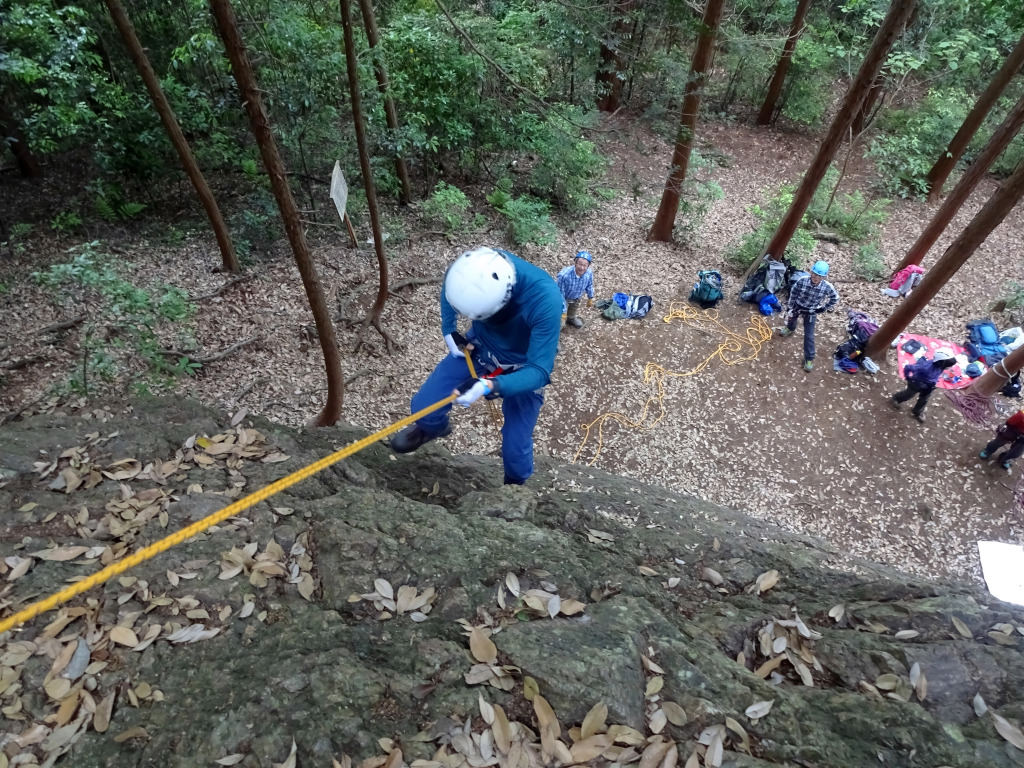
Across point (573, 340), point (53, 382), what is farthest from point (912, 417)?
point (53, 382)

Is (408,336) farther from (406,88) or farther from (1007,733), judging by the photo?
(1007,733)

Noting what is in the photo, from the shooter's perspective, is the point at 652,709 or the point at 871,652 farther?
the point at 871,652

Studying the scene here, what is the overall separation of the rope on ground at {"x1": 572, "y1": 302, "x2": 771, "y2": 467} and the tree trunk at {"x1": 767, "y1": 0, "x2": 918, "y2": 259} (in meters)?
1.56

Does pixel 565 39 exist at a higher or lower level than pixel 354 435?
higher

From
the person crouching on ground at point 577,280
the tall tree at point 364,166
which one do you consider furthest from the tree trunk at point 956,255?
the tall tree at point 364,166

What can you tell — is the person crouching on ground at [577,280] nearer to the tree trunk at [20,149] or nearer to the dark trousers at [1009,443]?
the dark trousers at [1009,443]

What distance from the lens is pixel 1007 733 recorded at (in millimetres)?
2045

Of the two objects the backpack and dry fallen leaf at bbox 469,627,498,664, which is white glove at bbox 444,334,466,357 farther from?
the backpack

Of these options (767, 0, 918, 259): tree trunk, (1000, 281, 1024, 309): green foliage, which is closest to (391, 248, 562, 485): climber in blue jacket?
(767, 0, 918, 259): tree trunk

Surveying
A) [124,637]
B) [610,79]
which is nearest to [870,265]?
[610,79]

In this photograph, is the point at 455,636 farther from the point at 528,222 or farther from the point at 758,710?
the point at 528,222

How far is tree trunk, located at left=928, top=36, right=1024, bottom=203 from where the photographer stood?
341 inches

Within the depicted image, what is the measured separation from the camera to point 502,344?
3.85m

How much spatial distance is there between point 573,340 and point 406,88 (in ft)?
15.2
